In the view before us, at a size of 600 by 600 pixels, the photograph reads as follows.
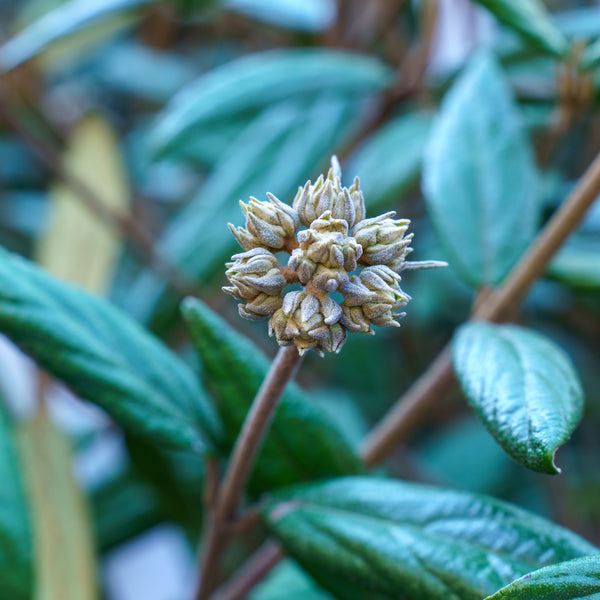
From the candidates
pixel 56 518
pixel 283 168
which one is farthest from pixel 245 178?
pixel 56 518

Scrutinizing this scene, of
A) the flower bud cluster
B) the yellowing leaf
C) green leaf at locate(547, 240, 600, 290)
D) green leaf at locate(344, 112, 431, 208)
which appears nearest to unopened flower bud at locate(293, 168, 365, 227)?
the flower bud cluster

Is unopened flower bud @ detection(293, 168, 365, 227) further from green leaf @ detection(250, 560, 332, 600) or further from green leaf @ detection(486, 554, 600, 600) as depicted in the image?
green leaf @ detection(250, 560, 332, 600)

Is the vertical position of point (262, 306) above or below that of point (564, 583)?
above

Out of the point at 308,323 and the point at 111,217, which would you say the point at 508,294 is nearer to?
the point at 308,323

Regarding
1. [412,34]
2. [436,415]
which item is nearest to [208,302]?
[436,415]

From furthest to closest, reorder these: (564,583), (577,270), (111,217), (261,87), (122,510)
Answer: (122,510) → (111,217) → (261,87) → (577,270) → (564,583)

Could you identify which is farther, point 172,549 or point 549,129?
point 172,549

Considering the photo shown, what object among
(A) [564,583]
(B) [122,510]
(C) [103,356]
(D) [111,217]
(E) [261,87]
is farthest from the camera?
(B) [122,510]

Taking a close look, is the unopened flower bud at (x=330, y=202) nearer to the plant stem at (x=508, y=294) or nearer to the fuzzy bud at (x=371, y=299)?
the fuzzy bud at (x=371, y=299)

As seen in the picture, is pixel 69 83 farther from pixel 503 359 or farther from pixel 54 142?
pixel 503 359
